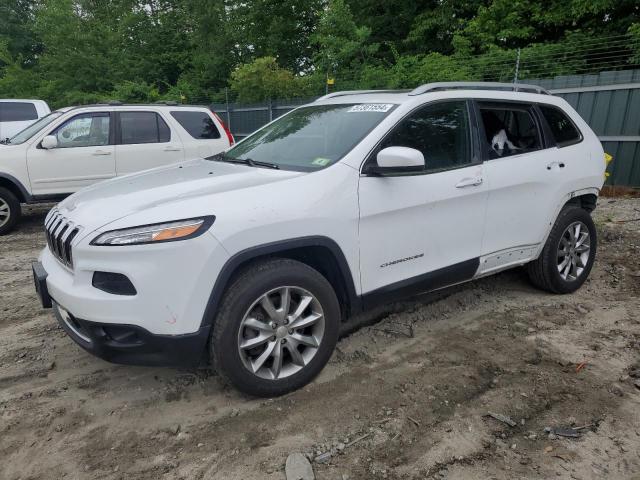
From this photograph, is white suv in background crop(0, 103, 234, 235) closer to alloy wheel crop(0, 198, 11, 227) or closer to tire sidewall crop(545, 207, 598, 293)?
alloy wheel crop(0, 198, 11, 227)

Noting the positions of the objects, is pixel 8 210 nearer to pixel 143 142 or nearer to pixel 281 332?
pixel 143 142

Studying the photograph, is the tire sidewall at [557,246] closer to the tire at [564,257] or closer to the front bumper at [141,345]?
the tire at [564,257]

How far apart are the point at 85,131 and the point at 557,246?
6.79 meters

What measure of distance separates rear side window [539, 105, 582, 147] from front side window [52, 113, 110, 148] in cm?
632

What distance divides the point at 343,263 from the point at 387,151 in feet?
2.40

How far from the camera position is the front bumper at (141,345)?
252 cm

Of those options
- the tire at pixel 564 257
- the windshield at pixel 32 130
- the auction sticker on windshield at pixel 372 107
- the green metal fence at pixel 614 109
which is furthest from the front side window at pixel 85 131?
the green metal fence at pixel 614 109

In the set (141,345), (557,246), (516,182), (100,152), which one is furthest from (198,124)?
(141,345)

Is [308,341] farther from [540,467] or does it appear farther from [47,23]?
[47,23]

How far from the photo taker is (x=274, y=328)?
2805 mm

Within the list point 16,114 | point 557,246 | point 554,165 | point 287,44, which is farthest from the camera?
point 287,44

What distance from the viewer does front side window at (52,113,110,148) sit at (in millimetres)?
7344

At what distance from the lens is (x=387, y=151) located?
2.95 metres

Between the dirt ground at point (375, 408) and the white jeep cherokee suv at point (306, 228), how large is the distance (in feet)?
1.13
